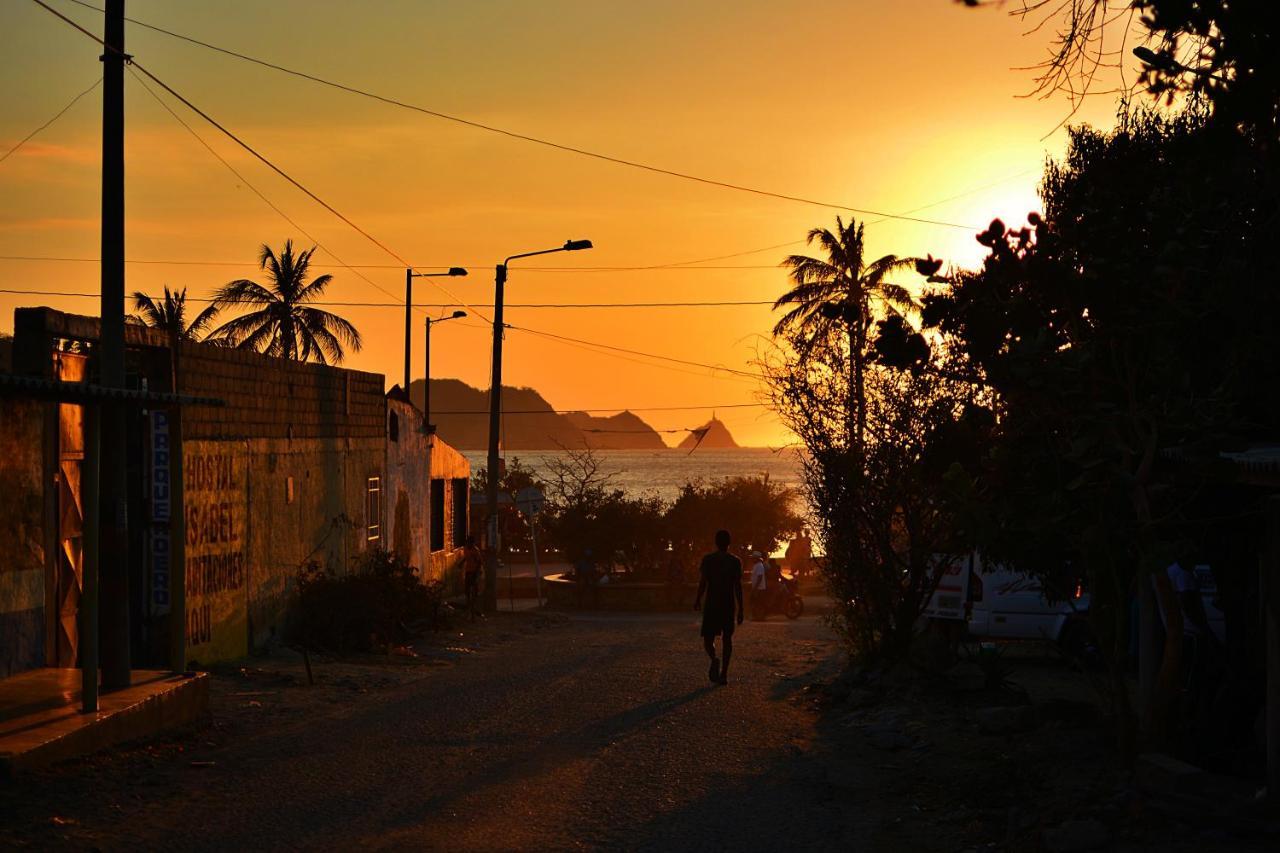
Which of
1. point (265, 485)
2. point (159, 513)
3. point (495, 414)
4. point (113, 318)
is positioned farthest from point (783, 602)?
point (113, 318)

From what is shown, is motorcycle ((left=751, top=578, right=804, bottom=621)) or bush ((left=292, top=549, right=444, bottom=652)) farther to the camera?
motorcycle ((left=751, top=578, right=804, bottom=621))

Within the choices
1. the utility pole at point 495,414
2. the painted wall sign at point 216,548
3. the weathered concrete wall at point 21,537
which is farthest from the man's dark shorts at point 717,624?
the utility pole at point 495,414

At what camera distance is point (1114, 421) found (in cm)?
941

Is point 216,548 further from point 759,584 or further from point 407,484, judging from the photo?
point 759,584

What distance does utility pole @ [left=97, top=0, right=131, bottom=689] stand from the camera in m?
12.0

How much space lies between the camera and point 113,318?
12.1m

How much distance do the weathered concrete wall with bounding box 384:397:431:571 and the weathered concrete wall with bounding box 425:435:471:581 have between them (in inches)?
56.4

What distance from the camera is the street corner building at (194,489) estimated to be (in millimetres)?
13258

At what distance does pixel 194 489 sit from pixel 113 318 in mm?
5546

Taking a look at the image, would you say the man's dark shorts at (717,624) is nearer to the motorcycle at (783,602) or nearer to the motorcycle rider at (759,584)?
the motorcycle rider at (759,584)

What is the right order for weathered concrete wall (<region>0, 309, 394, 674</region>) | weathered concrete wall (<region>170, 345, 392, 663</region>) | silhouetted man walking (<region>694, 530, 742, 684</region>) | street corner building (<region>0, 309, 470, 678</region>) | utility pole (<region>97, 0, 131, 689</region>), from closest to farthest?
utility pole (<region>97, 0, 131, 689</region>) → street corner building (<region>0, 309, 470, 678</region>) → weathered concrete wall (<region>0, 309, 394, 674</region>) → silhouetted man walking (<region>694, 530, 742, 684</region>) → weathered concrete wall (<region>170, 345, 392, 663</region>)

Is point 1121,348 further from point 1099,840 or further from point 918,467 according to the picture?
point 918,467

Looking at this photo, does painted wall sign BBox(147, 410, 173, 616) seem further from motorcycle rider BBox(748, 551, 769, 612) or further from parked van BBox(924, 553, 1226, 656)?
motorcycle rider BBox(748, 551, 769, 612)

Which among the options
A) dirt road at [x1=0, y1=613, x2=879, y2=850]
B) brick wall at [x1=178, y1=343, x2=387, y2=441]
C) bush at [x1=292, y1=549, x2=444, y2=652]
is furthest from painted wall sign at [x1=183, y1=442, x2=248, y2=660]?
bush at [x1=292, y1=549, x2=444, y2=652]
